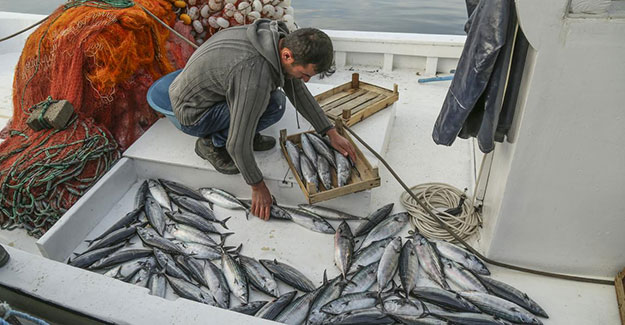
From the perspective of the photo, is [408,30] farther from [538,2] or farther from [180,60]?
[538,2]

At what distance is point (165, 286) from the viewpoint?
2.63m

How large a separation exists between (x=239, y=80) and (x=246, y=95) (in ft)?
0.36

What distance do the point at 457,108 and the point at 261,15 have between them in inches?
119

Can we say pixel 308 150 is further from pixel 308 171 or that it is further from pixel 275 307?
pixel 275 307

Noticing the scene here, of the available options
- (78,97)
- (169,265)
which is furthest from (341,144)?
(78,97)

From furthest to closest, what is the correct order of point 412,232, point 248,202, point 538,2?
point 248,202, point 412,232, point 538,2

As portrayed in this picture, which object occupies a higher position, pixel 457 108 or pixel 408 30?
pixel 457 108

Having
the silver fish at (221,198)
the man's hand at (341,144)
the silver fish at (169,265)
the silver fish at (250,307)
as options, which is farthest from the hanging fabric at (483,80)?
the silver fish at (169,265)

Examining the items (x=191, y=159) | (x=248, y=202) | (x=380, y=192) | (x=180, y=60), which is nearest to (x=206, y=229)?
(x=248, y=202)

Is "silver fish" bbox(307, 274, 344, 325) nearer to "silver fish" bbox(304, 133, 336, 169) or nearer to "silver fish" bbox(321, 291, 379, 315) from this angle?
"silver fish" bbox(321, 291, 379, 315)

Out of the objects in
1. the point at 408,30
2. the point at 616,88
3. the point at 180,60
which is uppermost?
the point at 616,88

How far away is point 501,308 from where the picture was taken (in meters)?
2.35

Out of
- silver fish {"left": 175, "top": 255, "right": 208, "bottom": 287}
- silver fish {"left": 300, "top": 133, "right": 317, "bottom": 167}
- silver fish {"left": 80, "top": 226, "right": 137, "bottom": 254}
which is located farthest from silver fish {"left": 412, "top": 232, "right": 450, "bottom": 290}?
silver fish {"left": 80, "top": 226, "right": 137, "bottom": 254}

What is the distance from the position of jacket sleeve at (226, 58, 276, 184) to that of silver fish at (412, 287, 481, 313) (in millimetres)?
1412
